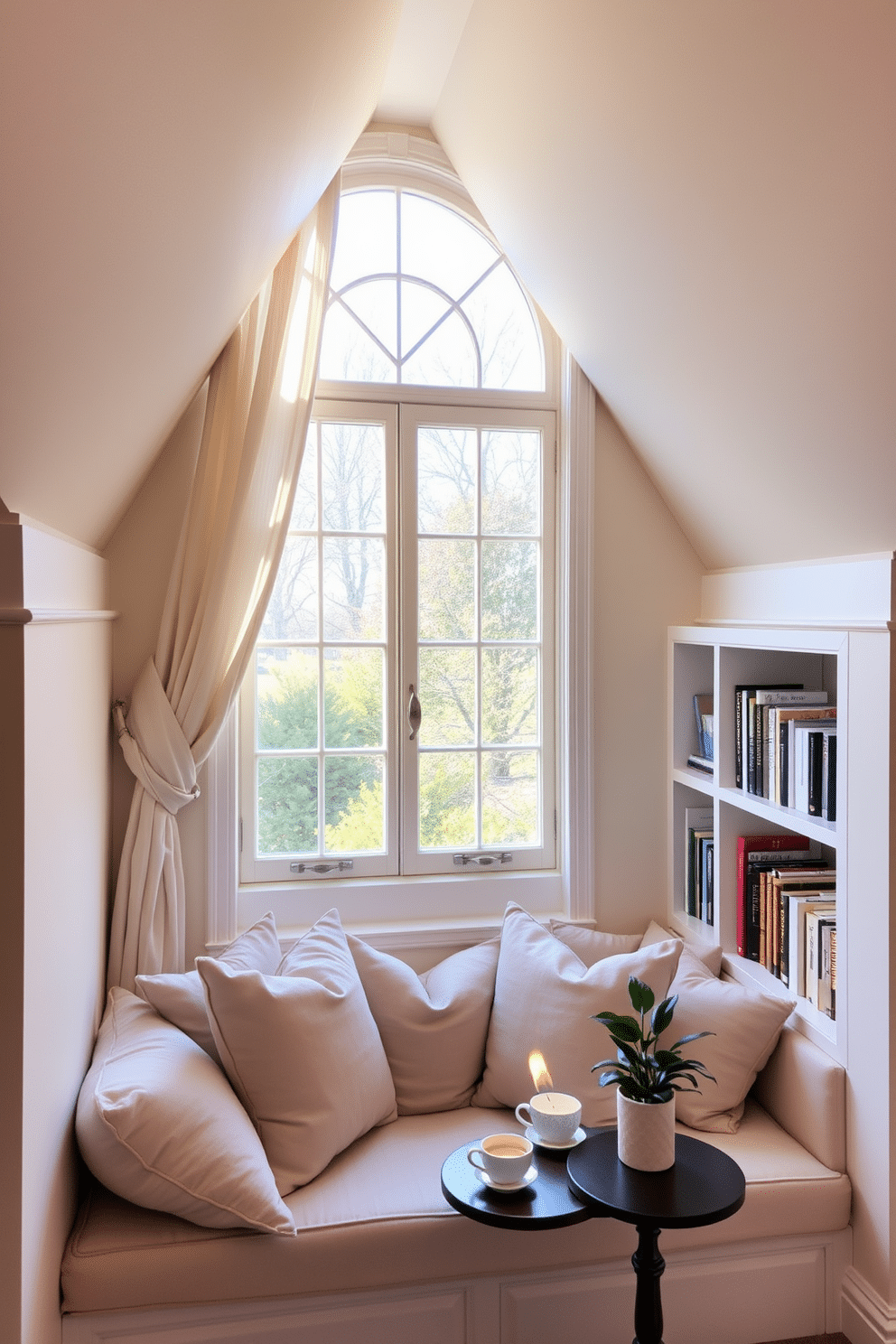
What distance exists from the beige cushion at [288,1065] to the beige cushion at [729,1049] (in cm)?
85

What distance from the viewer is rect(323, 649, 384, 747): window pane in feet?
10.1

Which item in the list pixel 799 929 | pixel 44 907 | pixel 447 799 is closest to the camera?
pixel 44 907

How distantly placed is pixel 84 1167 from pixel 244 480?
5.74ft

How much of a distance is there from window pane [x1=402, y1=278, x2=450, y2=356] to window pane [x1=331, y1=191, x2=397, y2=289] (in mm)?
93

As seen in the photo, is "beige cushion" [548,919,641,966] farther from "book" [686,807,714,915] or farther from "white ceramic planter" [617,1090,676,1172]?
"white ceramic planter" [617,1090,676,1172]

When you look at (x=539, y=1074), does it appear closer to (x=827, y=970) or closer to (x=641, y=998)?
(x=641, y=998)

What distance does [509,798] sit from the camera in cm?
322

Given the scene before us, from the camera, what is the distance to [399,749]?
3119 mm

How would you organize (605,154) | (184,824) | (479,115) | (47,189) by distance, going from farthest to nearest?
(184,824) < (479,115) < (605,154) < (47,189)

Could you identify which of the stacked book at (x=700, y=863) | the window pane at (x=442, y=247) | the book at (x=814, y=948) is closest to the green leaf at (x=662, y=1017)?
the book at (x=814, y=948)

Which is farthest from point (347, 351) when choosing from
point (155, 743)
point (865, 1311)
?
point (865, 1311)

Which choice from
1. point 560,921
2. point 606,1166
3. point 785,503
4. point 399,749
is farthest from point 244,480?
point 606,1166

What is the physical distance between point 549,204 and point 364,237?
740 millimetres

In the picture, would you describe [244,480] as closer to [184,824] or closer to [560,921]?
[184,824]
